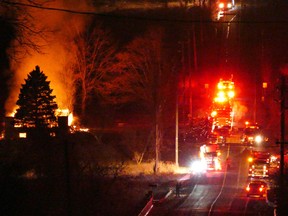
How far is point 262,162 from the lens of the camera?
30250 mm

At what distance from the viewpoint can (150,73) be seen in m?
32.8

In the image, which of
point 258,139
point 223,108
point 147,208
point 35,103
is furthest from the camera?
point 258,139

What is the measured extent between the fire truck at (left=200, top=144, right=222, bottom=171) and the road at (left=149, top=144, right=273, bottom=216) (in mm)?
518

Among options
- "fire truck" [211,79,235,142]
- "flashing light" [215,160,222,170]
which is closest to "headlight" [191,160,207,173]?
"flashing light" [215,160,222,170]

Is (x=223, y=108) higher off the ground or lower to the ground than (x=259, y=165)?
higher

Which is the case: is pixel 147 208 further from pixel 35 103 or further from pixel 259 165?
pixel 259 165

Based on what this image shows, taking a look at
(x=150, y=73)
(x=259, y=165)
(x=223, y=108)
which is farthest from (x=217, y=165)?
(x=150, y=73)

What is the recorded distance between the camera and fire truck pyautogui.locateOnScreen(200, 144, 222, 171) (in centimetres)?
3091

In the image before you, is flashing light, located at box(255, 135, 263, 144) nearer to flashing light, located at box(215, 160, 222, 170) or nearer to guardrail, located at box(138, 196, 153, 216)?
flashing light, located at box(215, 160, 222, 170)

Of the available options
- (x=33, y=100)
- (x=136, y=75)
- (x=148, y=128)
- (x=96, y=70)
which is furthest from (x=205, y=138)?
(x=33, y=100)

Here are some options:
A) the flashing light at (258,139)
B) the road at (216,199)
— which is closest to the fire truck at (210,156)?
the road at (216,199)

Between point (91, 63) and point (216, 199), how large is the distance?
15.2 metres

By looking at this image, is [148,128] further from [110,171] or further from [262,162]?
[110,171]

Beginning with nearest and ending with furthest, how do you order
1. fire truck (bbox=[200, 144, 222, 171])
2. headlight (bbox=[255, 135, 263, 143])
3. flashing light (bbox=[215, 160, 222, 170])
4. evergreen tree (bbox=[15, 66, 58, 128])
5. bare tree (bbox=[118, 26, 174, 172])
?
evergreen tree (bbox=[15, 66, 58, 128]) < fire truck (bbox=[200, 144, 222, 171]) < flashing light (bbox=[215, 160, 222, 170]) < bare tree (bbox=[118, 26, 174, 172]) < headlight (bbox=[255, 135, 263, 143])
